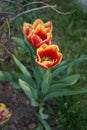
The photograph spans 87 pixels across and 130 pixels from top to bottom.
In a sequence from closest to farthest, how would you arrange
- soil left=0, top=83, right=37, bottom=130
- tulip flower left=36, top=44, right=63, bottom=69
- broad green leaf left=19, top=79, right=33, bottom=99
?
tulip flower left=36, top=44, right=63, bottom=69 → broad green leaf left=19, top=79, right=33, bottom=99 → soil left=0, top=83, right=37, bottom=130

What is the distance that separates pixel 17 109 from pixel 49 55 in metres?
0.85

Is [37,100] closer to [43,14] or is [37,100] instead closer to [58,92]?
[58,92]

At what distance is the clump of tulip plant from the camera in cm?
230

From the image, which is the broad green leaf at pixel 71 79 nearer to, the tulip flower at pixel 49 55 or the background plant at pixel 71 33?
the tulip flower at pixel 49 55

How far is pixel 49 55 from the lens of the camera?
232cm

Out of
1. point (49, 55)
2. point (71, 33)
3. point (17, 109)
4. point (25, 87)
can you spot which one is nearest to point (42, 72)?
point (25, 87)

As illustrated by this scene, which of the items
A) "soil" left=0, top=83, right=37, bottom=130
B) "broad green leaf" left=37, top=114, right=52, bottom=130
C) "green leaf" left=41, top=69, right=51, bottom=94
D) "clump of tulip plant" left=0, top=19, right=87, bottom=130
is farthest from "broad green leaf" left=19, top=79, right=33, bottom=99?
"soil" left=0, top=83, right=37, bottom=130

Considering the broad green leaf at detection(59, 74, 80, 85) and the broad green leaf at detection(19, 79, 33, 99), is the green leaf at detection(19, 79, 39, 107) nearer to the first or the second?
the broad green leaf at detection(19, 79, 33, 99)

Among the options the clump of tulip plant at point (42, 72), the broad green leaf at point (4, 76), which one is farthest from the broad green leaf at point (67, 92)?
the broad green leaf at point (4, 76)

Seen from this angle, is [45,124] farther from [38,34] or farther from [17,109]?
[38,34]

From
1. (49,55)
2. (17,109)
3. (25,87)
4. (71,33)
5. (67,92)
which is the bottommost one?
(17,109)

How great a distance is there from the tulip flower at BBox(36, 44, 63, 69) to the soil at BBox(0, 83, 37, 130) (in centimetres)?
78

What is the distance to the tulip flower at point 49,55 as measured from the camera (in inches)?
88.7

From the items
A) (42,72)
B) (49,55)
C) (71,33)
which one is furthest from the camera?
(71,33)
